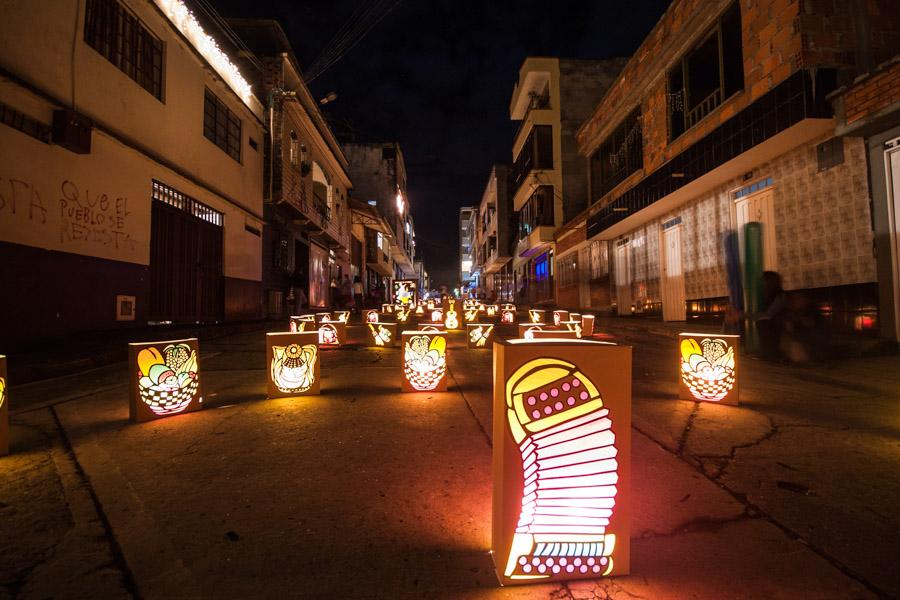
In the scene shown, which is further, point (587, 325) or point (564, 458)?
point (587, 325)

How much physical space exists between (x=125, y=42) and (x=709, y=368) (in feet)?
38.2

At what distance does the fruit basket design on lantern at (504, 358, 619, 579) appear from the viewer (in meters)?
1.58

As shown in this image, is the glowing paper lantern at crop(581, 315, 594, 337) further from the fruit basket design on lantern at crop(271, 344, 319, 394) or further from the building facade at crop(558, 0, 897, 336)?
the fruit basket design on lantern at crop(271, 344, 319, 394)

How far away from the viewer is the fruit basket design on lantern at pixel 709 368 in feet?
14.1

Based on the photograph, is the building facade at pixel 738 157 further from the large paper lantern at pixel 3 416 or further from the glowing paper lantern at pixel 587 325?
the large paper lantern at pixel 3 416

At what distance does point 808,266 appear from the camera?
7754 mm

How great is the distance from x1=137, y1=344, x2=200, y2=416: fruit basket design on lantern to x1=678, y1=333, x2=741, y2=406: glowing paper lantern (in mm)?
5106

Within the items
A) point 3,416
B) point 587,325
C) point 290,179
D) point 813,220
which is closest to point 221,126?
point 290,179

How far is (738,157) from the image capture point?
8.58 meters

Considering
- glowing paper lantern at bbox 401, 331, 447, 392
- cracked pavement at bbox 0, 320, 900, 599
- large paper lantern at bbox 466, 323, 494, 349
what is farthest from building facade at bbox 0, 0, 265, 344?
large paper lantern at bbox 466, 323, 494, 349

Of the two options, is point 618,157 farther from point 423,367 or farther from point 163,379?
point 163,379

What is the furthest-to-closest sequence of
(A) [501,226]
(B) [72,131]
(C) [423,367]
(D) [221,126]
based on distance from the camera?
(A) [501,226]
(D) [221,126]
(B) [72,131]
(C) [423,367]

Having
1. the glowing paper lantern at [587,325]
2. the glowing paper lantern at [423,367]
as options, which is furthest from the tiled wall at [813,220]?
the glowing paper lantern at [423,367]

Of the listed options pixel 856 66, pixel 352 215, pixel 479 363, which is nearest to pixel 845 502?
pixel 479 363
